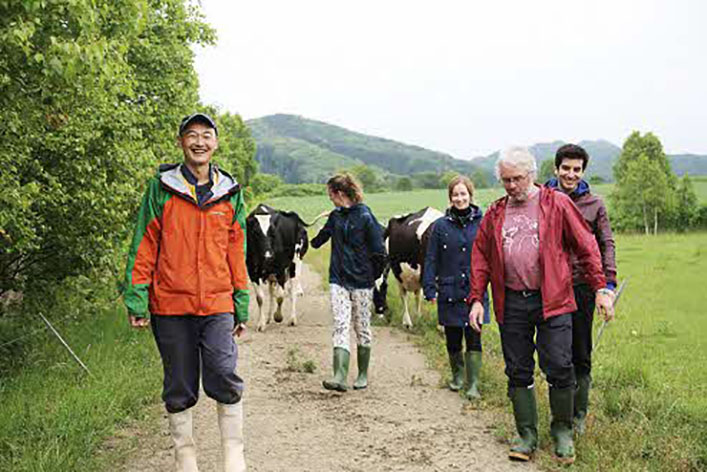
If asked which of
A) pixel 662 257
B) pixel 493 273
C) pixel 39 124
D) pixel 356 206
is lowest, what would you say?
pixel 662 257

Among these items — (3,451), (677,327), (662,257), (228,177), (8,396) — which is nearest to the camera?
(228,177)

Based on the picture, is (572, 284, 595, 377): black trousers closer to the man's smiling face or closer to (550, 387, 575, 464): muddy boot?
(550, 387, 575, 464): muddy boot

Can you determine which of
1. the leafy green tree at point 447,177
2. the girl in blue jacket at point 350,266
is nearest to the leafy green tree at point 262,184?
the leafy green tree at point 447,177

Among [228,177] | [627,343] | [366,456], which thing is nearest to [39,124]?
[228,177]

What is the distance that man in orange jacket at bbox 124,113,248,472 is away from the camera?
4770 mm

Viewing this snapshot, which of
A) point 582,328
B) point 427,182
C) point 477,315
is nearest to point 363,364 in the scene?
point 477,315

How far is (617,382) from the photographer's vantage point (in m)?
8.16

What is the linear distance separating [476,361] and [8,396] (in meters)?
4.85

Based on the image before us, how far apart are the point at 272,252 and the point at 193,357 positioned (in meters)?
7.12

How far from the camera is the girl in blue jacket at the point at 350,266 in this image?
310 inches

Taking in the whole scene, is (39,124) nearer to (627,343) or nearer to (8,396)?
(8,396)

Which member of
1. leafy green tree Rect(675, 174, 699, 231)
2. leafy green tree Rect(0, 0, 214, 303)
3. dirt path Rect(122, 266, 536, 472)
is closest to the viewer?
leafy green tree Rect(0, 0, 214, 303)

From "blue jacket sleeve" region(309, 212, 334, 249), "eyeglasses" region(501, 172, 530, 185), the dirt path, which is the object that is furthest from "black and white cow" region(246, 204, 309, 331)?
"eyeglasses" region(501, 172, 530, 185)

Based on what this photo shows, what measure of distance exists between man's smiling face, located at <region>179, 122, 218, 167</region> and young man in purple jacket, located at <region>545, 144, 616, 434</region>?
119 inches
